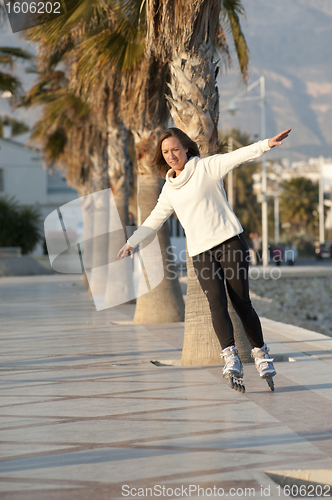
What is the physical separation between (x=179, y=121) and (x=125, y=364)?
2504 millimetres

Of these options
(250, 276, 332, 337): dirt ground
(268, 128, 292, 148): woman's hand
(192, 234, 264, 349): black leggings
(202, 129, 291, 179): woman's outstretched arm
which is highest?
(268, 128, 292, 148): woman's hand

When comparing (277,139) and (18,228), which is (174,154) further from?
(18,228)

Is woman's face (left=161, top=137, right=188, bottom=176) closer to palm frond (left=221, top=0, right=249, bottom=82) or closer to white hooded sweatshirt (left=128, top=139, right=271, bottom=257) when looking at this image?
white hooded sweatshirt (left=128, top=139, right=271, bottom=257)

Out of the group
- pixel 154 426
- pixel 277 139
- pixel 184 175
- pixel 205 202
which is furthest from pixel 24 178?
pixel 154 426

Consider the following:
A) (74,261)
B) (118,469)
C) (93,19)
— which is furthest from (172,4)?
(74,261)

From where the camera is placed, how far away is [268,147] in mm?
4395

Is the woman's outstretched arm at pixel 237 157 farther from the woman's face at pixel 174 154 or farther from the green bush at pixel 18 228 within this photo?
the green bush at pixel 18 228

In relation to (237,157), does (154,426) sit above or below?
below

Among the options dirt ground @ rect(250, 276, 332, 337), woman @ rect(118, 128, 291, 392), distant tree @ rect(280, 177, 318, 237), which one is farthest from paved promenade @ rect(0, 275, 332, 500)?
distant tree @ rect(280, 177, 318, 237)

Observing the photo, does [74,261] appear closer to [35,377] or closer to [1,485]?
[35,377]

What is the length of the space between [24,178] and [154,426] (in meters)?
42.0

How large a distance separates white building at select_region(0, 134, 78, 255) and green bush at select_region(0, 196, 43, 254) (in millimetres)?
9276

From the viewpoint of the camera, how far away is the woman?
4688 mm

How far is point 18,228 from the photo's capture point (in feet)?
110
